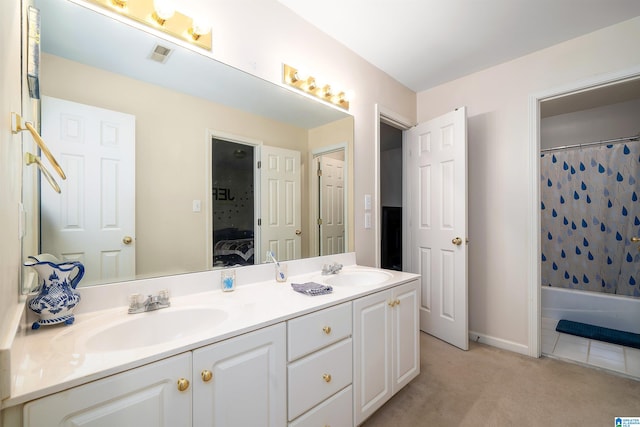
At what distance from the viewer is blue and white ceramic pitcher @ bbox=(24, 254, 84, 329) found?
0.88 m

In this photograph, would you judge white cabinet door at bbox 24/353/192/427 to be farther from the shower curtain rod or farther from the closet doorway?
the shower curtain rod

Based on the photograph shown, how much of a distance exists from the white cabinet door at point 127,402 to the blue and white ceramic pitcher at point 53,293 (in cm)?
39

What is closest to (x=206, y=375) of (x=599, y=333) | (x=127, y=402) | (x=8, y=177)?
(x=127, y=402)

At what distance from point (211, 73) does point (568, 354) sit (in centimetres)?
329

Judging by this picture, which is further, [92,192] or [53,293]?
[92,192]

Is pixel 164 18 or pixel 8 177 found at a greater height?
pixel 164 18

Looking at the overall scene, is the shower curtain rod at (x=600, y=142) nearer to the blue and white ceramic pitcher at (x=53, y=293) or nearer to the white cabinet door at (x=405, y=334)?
the white cabinet door at (x=405, y=334)

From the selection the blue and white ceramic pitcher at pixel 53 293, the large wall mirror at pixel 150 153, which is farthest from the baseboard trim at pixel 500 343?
the blue and white ceramic pitcher at pixel 53 293

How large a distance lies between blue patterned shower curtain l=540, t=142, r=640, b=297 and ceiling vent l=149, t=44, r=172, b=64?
12.4ft

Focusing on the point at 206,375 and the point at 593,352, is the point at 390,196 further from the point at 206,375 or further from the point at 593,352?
the point at 206,375

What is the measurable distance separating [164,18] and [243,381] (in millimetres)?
1544

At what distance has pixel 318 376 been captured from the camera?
118cm

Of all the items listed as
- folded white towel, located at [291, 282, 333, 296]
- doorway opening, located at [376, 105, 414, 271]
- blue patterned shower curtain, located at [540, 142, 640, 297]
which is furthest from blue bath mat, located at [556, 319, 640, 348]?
folded white towel, located at [291, 282, 333, 296]

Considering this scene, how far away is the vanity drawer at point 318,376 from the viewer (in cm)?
110
